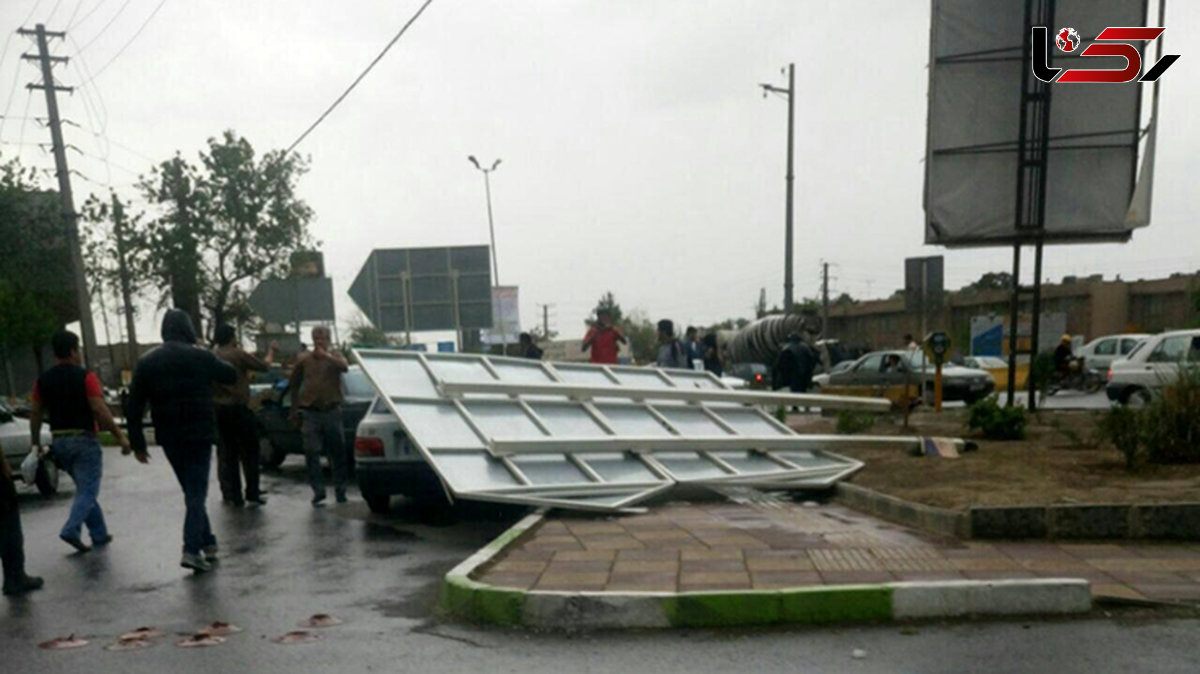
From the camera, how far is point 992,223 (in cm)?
1387

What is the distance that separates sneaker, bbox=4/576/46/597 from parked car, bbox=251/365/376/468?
205 inches

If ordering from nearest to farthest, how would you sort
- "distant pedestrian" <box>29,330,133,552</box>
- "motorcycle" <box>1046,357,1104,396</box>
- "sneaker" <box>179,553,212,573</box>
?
"sneaker" <box>179,553,212,573</box>
"distant pedestrian" <box>29,330,133,552</box>
"motorcycle" <box>1046,357,1104,396</box>

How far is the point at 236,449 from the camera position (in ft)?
31.7

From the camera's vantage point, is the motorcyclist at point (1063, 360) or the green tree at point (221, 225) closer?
the motorcyclist at point (1063, 360)

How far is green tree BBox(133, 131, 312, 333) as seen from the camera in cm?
3931

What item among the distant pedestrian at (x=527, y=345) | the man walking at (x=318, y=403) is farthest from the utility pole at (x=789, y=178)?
the man walking at (x=318, y=403)

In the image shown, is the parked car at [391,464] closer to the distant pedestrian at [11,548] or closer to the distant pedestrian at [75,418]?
the distant pedestrian at [75,418]

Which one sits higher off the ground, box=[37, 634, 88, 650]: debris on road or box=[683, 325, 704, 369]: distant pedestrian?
box=[683, 325, 704, 369]: distant pedestrian

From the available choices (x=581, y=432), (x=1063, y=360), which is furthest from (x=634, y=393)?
(x=1063, y=360)

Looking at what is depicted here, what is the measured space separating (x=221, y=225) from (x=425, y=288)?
72.7 feet

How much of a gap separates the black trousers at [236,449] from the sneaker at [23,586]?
3.53m

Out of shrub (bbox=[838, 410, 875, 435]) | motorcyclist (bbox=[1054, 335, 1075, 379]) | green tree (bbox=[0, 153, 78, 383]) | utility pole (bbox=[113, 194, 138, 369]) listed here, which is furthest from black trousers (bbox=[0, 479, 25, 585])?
utility pole (bbox=[113, 194, 138, 369])

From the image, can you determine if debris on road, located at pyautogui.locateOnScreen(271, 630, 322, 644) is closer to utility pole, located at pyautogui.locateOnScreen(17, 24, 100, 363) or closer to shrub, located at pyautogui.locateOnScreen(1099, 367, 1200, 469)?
shrub, located at pyautogui.locateOnScreen(1099, 367, 1200, 469)

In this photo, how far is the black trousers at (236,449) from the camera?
954 cm
